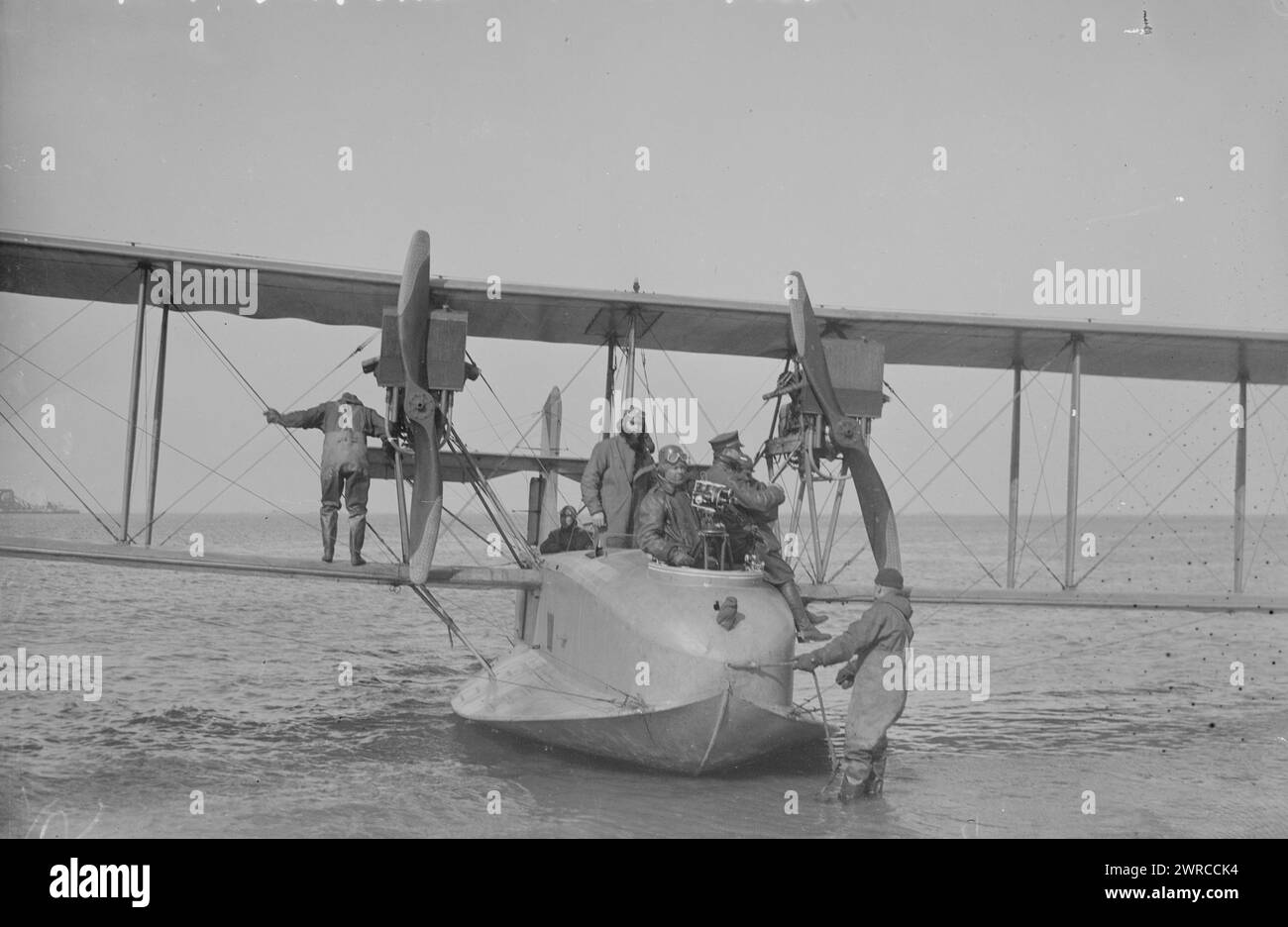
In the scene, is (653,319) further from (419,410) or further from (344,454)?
(344,454)

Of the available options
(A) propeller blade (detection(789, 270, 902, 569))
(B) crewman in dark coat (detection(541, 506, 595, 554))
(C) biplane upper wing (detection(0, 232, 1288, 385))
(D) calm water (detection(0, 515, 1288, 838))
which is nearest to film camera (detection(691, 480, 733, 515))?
(A) propeller blade (detection(789, 270, 902, 569))

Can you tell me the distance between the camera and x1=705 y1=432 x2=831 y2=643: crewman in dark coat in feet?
29.7

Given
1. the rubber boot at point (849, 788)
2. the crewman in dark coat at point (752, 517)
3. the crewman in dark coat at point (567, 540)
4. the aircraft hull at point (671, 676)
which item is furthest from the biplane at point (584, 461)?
the rubber boot at point (849, 788)

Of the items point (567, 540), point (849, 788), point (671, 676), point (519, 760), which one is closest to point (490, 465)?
point (567, 540)

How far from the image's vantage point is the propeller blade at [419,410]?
974 centimetres

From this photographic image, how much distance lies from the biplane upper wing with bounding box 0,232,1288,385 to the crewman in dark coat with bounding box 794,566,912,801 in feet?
14.5

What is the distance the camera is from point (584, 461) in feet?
47.8

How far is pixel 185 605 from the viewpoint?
31.9m

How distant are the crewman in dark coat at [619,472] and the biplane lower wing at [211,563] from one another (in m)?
1.47

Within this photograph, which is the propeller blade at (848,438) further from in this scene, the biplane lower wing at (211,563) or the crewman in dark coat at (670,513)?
the biplane lower wing at (211,563)

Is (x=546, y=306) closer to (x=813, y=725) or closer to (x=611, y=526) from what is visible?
(x=611, y=526)

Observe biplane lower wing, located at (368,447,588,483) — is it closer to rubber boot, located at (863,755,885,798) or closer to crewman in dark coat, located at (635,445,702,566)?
crewman in dark coat, located at (635,445,702,566)

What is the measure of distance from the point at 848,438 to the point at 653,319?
3.01 meters
